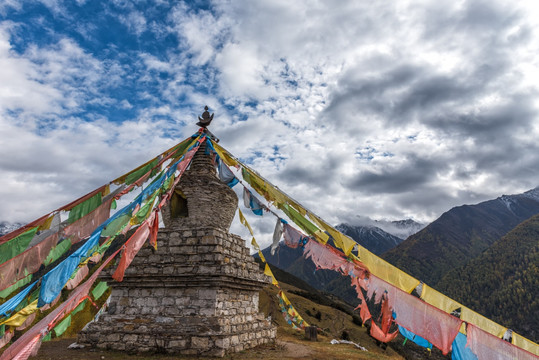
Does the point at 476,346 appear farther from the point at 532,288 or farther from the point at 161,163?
the point at 532,288

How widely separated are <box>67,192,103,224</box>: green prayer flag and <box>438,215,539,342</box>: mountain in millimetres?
77631

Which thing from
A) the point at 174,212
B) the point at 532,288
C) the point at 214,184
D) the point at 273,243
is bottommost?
the point at 532,288

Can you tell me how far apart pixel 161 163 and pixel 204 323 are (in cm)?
448

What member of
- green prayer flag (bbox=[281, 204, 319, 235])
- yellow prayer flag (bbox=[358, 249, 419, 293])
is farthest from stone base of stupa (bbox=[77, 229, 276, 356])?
yellow prayer flag (bbox=[358, 249, 419, 293])

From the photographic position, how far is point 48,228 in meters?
7.23

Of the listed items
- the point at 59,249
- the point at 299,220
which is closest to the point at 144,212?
the point at 59,249

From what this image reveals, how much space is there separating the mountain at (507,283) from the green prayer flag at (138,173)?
76.5 m

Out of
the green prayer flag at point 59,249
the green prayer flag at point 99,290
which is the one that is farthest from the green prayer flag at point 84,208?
the green prayer flag at point 99,290

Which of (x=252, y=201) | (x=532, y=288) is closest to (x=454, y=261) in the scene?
(x=532, y=288)

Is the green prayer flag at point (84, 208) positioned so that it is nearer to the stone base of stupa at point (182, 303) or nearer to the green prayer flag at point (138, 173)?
the green prayer flag at point (138, 173)

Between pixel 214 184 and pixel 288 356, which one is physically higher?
pixel 214 184

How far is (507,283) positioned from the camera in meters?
77.6

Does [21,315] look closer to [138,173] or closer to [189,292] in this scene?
[189,292]

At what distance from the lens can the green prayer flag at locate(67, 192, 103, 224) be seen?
7.56 metres
